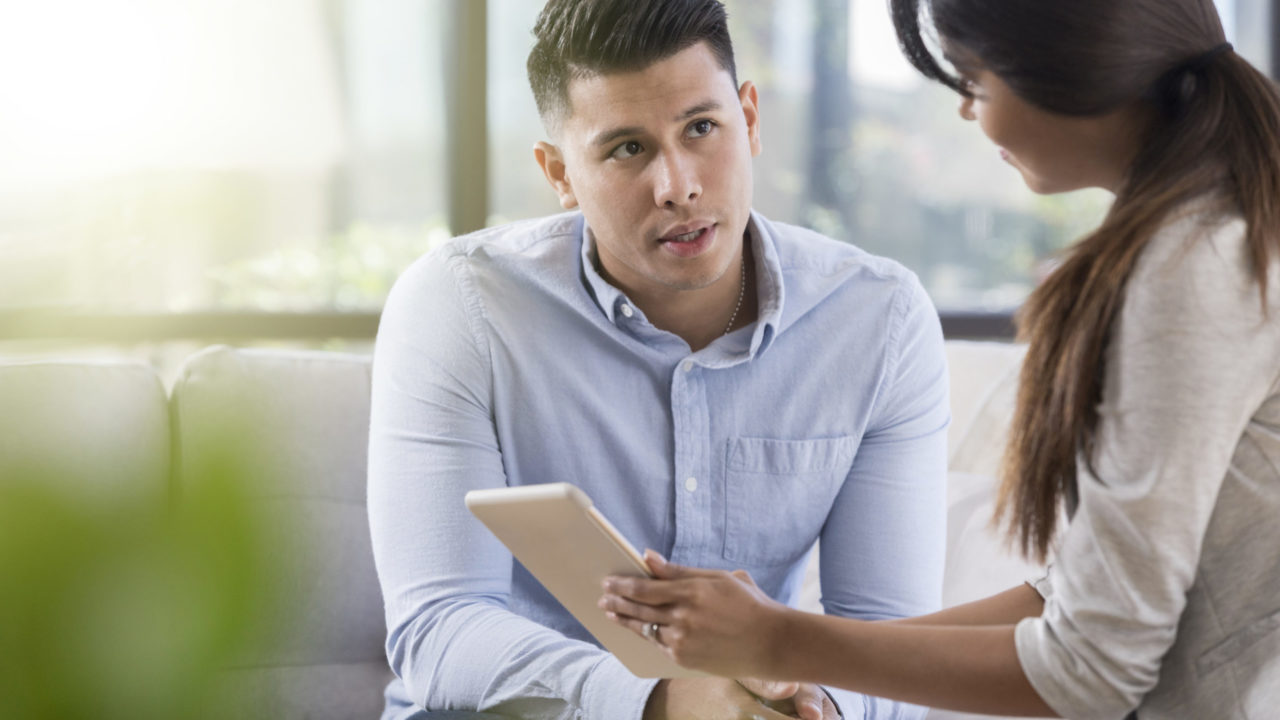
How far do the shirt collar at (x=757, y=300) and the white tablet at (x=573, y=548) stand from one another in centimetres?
47

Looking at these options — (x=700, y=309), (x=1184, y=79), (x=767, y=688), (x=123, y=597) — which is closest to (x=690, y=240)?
(x=700, y=309)

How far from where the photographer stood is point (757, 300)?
1.56 m

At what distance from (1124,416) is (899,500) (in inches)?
25.8

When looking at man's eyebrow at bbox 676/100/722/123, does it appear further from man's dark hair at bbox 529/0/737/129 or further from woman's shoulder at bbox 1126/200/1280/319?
woman's shoulder at bbox 1126/200/1280/319

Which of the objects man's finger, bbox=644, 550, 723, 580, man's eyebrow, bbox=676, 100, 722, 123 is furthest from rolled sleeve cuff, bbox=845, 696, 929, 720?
man's eyebrow, bbox=676, 100, 722, 123

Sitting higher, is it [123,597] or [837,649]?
[123,597]

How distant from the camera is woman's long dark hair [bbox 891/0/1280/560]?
2.82 ft

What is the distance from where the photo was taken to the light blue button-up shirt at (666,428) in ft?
4.72

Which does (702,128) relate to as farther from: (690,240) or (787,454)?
(787,454)

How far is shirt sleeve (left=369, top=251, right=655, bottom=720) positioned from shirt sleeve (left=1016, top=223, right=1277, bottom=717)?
1.76 feet

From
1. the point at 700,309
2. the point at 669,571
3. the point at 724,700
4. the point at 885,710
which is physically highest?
the point at 700,309

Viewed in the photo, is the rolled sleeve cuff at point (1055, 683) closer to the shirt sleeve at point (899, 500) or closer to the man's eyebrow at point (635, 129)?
the shirt sleeve at point (899, 500)

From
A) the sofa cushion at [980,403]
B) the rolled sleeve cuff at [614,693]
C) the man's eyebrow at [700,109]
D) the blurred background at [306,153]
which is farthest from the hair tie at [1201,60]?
the blurred background at [306,153]

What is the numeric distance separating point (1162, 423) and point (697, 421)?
710 mm
